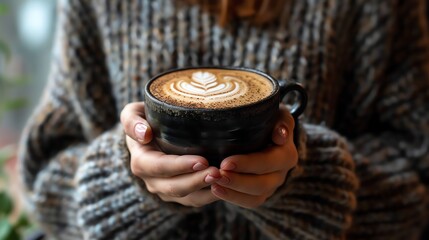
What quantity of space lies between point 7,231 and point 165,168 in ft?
1.46

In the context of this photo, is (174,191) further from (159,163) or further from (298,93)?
(298,93)

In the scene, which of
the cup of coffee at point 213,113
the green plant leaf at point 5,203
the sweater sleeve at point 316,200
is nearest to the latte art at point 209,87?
the cup of coffee at point 213,113

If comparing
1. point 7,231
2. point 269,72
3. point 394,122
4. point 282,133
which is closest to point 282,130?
point 282,133

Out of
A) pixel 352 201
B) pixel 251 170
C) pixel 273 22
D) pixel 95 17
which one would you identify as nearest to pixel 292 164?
pixel 251 170

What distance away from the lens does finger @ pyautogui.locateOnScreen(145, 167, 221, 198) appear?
1.41ft

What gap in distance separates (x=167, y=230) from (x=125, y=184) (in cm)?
8

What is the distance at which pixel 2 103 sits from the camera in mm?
945

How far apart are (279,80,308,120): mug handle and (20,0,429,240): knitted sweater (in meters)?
0.14

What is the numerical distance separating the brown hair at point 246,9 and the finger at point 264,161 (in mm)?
284

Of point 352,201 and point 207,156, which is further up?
point 207,156

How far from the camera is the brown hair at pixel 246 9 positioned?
710 millimetres

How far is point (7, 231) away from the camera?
2.56ft

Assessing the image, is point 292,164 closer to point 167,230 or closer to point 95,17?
point 167,230

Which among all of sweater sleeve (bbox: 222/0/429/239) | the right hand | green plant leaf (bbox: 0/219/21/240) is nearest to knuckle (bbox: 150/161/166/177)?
the right hand
